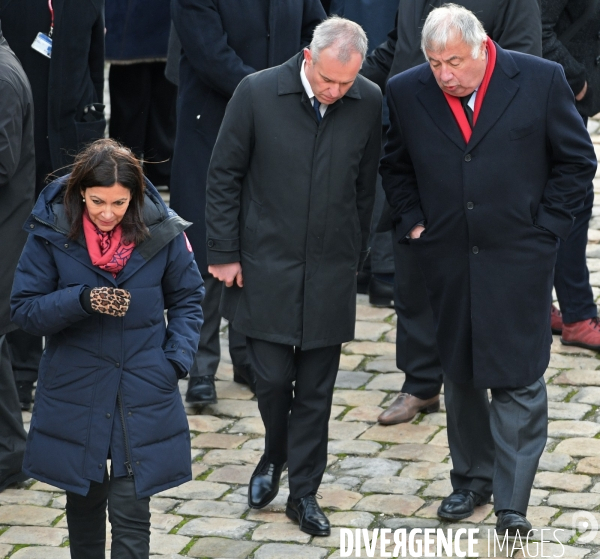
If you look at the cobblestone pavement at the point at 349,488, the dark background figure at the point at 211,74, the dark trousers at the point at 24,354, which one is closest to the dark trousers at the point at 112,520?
the cobblestone pavement at the point at 349,488

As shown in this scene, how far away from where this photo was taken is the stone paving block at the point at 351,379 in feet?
23.4

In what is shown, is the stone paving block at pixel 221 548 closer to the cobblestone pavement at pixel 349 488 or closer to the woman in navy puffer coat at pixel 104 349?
the cobblestone pavement at pixel 349 488

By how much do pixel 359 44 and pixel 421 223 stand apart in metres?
0.78

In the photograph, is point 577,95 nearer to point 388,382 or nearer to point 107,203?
point 388,382

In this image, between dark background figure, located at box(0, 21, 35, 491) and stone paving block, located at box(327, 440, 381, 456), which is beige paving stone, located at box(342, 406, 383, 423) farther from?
dark background figure, located at box(0, 21, 35, 491)

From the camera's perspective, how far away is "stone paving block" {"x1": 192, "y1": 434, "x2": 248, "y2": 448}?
6.38m

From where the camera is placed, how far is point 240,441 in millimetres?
6422

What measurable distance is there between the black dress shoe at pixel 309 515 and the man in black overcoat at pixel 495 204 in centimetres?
72

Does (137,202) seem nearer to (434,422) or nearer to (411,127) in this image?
(411,127)

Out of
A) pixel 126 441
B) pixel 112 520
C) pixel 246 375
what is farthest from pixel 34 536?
pixel 246 375

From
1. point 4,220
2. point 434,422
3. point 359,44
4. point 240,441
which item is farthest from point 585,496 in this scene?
point 4,220

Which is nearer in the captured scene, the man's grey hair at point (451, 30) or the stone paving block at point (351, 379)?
the man's grey hair at point (451, 30)

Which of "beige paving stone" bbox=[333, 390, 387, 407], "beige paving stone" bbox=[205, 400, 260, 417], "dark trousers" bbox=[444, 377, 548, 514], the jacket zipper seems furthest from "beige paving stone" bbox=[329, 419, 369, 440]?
the jacket zipper

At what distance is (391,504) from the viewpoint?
223 inches
